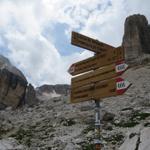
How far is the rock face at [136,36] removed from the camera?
305ft

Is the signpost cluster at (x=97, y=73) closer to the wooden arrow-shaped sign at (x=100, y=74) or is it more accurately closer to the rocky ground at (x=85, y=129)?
the wooden arrow-shaped sign at (x=100, y=74)

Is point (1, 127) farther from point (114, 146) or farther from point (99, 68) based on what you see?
point (99, 68)

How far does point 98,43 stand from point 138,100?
2484cm

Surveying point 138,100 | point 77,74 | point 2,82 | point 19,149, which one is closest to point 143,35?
point 2,82

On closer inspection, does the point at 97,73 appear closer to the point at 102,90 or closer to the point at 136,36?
the point at 102,90

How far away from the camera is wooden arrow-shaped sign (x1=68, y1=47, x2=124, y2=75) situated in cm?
1172

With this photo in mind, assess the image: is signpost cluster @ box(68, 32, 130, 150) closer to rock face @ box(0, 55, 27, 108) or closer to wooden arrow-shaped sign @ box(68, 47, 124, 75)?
wooden arrow-shaped sign @ box(68, 47, 124, 75)

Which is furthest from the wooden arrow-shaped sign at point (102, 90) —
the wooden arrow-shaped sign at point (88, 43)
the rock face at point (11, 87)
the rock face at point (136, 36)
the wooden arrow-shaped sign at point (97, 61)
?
the rock face at point (136, 36)

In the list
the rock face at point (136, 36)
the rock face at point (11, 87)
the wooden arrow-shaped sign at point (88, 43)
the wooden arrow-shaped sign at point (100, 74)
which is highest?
the rock face at point (136, 36)

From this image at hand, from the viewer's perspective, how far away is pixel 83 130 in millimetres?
26656

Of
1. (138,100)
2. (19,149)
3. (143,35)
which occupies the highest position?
(143,35)

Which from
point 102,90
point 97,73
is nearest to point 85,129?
point 97,73

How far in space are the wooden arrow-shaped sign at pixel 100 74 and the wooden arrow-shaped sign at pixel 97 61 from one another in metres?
0.19

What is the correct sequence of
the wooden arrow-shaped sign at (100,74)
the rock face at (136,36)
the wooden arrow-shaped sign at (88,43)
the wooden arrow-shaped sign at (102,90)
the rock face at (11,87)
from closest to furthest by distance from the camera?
the wooden arrow-shaped sign at (102,90)
the wooden arrow-shaped sign at (100,74)
the wooden arrow-shaped sign at (88,43)
the rock face at (11,87)
the rock face at (136,36)
